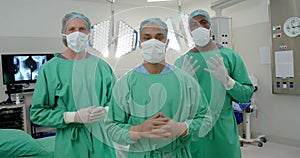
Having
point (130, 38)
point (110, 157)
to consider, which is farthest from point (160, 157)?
point (130, 38)

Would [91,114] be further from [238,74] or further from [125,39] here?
[238,74]

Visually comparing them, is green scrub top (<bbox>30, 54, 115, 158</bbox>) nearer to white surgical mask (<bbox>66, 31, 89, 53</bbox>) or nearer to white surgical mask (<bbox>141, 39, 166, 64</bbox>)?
white surgical mask (<bbox>66, 31, 89, 53</bbox>)

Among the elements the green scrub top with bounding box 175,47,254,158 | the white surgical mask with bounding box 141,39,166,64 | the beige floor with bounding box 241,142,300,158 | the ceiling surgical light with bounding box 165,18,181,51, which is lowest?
the beige floor with bounding box 241,142,300,158

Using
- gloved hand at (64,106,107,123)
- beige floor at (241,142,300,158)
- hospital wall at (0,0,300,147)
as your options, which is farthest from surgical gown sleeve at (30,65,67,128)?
beige floor at (241,142,300,158)

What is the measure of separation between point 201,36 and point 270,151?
9.47 feet

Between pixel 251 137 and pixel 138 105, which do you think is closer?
pixel 138 105

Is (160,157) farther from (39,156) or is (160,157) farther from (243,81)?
(39,156)

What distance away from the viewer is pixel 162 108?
0.99 m

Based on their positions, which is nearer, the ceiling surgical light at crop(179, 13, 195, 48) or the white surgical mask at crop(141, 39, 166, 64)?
the white surgical mask at crop(141, 39, 166, 64)

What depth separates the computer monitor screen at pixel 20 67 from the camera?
4.01 m

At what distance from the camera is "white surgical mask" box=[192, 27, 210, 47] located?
4.15 feet

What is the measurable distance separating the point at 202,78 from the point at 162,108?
20.2 inches

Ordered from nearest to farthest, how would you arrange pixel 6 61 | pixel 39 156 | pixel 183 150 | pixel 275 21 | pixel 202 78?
pixel 183 150 < pixel 202 78 < pixel 39 156 < pixel 275 21 < pixel 6 61

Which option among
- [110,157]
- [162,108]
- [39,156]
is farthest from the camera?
[39,156]
